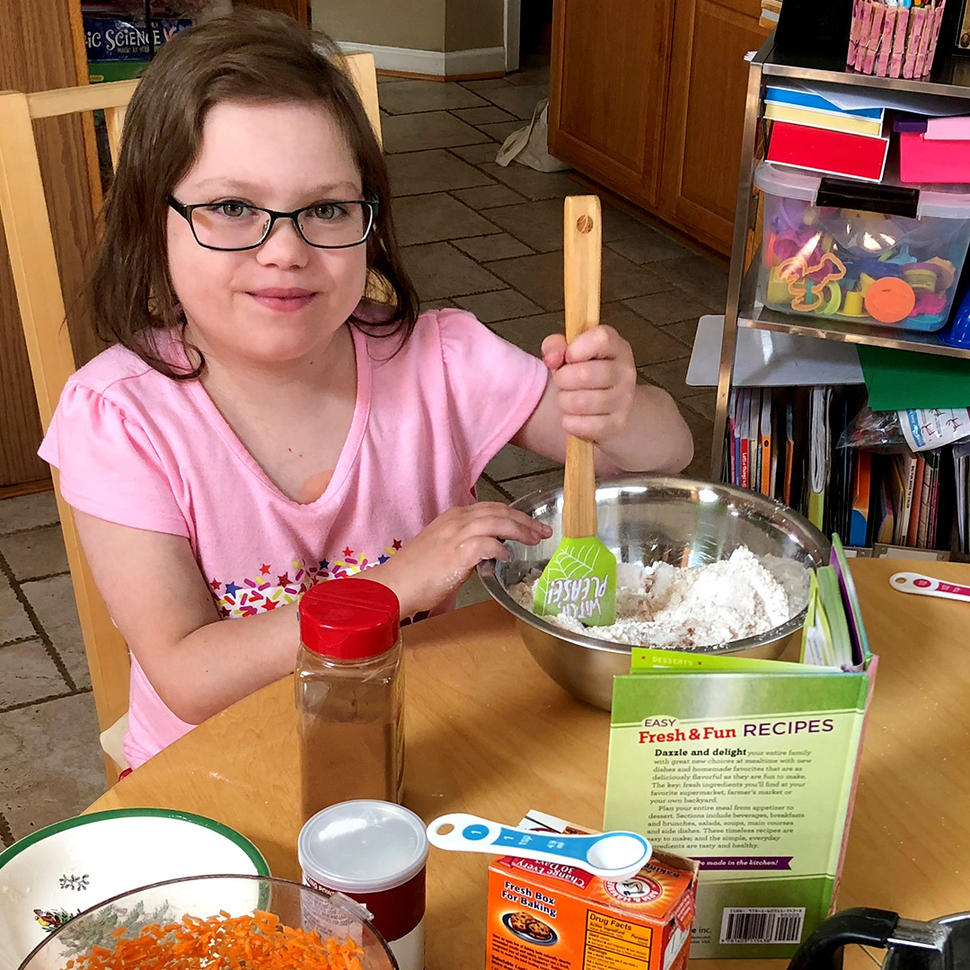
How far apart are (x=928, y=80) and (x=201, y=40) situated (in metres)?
1.12

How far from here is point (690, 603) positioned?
1.00 metres

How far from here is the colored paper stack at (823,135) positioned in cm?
181

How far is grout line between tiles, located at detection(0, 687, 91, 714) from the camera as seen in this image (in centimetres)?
213

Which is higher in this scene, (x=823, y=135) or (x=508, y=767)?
(x=823, y=135)

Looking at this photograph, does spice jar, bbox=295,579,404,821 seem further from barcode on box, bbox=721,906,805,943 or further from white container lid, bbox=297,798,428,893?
barcode on box, bbox=721,906,805,943

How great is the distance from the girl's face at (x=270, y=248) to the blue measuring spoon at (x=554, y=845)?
22.6 inches

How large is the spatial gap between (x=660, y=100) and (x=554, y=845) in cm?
353

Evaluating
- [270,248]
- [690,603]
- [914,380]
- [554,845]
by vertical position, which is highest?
[270,248]

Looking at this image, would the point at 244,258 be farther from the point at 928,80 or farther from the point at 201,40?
the point at 928,80

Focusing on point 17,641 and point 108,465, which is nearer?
point 108,465

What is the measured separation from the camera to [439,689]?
3.19 ft

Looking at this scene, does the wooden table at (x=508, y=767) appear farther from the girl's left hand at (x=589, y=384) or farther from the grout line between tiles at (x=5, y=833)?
the grout line between tiles at (x=5, y=833)

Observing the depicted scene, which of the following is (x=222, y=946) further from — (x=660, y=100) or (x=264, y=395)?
(x=660, y=100)

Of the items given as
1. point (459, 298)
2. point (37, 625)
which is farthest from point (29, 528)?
point (459, 298)
